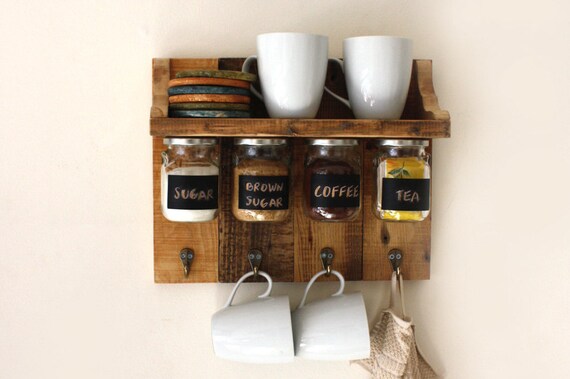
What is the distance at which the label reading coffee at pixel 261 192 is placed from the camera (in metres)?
0.95

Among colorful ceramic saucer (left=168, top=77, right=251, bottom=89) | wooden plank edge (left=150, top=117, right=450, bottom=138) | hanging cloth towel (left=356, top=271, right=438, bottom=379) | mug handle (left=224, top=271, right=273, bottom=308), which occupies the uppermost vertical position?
colorful ceramic saucer (left=168, top=77, right=251, bottom=89)

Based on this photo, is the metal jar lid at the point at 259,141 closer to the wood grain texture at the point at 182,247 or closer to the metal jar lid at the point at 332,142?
the metal jar lid at the point at 332,142

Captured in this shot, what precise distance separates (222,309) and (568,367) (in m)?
0.62

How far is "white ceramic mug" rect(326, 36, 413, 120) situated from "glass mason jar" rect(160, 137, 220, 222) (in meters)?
0.24

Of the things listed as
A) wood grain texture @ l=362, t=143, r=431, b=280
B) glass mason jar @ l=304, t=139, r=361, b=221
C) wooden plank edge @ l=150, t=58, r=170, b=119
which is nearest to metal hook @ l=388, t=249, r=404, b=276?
wood grain texture @ l=362, t=143, r=431, b=280

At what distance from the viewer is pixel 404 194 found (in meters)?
0.96

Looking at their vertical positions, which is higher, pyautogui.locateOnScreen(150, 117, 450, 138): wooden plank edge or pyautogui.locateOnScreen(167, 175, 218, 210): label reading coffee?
pyautogui.locateOnScreen(150, 117, 450, 138): wooden plank edge

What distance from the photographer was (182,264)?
1056 mm

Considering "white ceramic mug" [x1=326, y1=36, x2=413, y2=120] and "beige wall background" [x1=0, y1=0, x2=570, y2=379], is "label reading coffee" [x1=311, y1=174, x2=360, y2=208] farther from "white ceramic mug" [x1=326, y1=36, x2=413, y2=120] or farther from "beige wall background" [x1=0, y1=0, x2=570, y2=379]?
"beige wall background" [x1=0, y1=0, x2=570, y2=379]

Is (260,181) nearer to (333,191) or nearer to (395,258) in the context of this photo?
(333,191)

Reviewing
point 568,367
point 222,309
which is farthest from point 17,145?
point 568,367

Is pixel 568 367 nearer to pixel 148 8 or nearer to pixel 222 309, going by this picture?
pixel 222 309

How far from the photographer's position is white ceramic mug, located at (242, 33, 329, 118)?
908 mm

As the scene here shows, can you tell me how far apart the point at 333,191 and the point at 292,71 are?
19 centimetres
